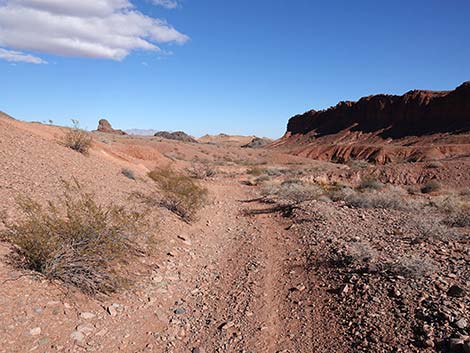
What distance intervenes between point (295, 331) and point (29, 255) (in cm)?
379

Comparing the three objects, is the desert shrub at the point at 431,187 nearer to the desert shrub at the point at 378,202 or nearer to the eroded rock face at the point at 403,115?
the desert shrub at the point at 378,202

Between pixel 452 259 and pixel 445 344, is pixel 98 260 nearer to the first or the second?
pixel 445 344

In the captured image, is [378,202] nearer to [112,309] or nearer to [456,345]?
[456,345]

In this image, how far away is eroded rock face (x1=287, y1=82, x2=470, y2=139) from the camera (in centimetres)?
5556

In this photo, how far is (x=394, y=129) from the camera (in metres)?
63.7

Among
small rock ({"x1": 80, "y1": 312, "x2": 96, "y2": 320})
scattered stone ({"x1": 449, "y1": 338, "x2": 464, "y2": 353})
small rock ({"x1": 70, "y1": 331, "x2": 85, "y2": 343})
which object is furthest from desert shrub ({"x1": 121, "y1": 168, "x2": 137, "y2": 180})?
scattered stone ({"x1": 449, "y1": 338, "x2": 464, "y2": 353})

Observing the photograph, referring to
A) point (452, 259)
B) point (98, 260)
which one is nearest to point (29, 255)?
point (98, 260)

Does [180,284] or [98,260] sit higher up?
[98,260]

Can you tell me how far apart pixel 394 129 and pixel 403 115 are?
3564 mm

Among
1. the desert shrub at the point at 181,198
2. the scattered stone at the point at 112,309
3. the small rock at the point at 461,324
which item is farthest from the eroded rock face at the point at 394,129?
the scattered stone at the point at 112,309

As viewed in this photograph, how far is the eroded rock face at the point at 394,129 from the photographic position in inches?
1772

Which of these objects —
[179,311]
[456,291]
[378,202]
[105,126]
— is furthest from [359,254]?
[105,126]

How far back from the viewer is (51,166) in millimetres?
10539

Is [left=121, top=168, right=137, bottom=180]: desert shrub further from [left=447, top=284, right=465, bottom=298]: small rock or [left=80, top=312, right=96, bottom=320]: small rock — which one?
[left=447, top=284, right=465, bottom=298]: small rock
